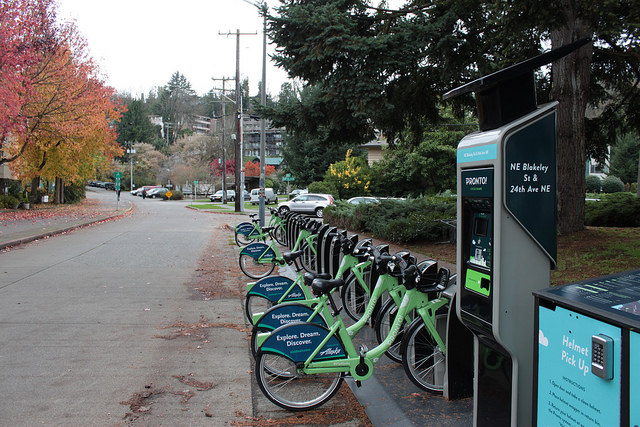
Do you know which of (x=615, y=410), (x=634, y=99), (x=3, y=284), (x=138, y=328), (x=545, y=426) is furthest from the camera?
(x=634, y=99)

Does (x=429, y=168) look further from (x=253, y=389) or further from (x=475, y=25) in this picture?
(x=253, y=389)

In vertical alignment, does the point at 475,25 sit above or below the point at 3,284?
above

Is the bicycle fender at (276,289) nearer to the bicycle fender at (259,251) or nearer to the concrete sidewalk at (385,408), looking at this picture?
the concrete sidewalk at (385,408)

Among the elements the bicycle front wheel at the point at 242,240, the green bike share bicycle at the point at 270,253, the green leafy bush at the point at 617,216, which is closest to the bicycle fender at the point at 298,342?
the green bike share bicycle at the point at 270,253

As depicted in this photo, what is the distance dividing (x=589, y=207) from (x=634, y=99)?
4.50 metres

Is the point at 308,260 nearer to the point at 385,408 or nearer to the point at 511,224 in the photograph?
the point at 385,408

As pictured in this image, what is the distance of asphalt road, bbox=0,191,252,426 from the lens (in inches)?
161

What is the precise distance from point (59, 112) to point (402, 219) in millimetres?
21652

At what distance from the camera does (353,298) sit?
6.53 m

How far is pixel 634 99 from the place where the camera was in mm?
11922

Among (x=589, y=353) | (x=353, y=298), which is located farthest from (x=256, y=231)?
(x=589, y=353)

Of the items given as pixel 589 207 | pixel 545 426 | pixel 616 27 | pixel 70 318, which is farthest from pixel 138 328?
pixel 589 207

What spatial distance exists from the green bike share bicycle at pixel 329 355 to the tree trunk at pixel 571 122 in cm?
699

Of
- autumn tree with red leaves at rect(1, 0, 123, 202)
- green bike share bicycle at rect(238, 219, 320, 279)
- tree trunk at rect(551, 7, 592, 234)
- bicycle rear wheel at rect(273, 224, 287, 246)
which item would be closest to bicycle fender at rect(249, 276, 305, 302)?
green bike share bicycle at rect(238, 219, 320, 279)
